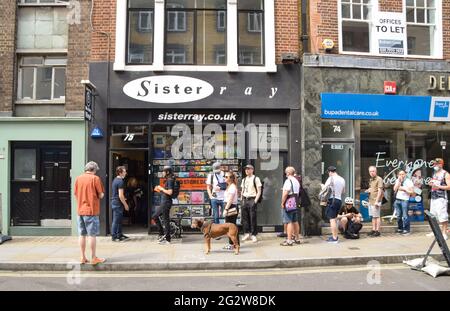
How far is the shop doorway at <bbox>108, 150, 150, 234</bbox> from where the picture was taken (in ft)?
42.0

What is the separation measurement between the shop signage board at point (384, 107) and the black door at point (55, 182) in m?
7.05

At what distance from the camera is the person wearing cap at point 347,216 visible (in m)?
11.1

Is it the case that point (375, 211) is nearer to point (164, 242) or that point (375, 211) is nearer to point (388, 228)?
point (388, 228)

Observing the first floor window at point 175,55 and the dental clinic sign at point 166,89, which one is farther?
the first floor window at point 175,55

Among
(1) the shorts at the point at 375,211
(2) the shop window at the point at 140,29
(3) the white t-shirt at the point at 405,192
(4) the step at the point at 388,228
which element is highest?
(2) the shop window at the point at 140,29

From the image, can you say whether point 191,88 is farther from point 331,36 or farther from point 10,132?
point 10,132

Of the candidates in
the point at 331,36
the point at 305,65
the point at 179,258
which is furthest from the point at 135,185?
the point at 331,36

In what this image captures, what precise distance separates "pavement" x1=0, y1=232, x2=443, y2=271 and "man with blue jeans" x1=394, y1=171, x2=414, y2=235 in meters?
0.52

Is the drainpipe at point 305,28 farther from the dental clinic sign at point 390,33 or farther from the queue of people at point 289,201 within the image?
the queue of people at point 289,201

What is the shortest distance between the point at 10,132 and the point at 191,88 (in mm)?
4936

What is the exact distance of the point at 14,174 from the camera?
12195 mm

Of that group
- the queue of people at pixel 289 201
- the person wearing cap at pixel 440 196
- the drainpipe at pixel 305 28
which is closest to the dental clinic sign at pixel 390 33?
the drainpipe at pixel 305 28

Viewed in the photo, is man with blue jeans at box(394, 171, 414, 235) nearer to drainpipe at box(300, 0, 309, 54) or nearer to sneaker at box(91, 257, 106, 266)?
drainpipe at box(300, 0, 309, 54)

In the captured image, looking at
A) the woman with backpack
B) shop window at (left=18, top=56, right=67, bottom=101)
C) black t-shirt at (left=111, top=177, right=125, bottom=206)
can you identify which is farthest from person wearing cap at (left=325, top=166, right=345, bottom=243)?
shop window at (left=18, top=56, right=67, bottom=101)
